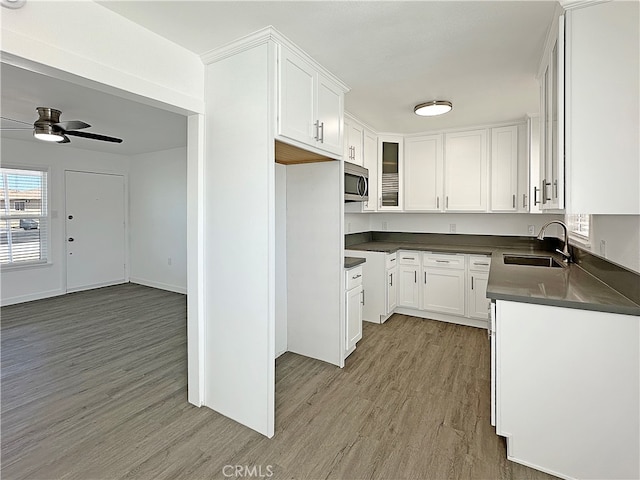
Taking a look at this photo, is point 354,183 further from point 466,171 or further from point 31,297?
point 31,297

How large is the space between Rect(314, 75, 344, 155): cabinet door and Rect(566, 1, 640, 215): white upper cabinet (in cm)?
150

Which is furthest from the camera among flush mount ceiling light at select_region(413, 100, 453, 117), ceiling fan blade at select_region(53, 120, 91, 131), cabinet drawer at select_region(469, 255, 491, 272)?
cabinet drawer at select_region(469, 255, 491, 272)

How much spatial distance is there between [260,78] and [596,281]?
2505 millimetres

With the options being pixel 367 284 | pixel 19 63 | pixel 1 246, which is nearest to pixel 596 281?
pixel 367 284

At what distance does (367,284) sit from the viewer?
159 inches

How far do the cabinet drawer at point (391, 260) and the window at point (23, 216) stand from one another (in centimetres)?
548

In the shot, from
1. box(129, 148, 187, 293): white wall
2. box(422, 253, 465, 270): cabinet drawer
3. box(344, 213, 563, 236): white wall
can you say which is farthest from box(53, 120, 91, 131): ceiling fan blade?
box(422, 253, 465, 270): cabinet drawer

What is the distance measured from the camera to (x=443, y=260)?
4.02m

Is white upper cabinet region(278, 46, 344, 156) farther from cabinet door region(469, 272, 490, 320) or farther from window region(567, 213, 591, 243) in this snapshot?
cabinet door region(469, 272, 490, 320)

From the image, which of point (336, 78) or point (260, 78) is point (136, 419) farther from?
point (336, 78)

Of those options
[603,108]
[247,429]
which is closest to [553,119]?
[603,108]

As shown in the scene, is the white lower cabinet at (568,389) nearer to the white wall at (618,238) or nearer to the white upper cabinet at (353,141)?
the white wall at (618,238)

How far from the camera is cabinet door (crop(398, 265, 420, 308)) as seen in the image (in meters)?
4.20

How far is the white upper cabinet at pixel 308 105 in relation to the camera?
2.07 m
